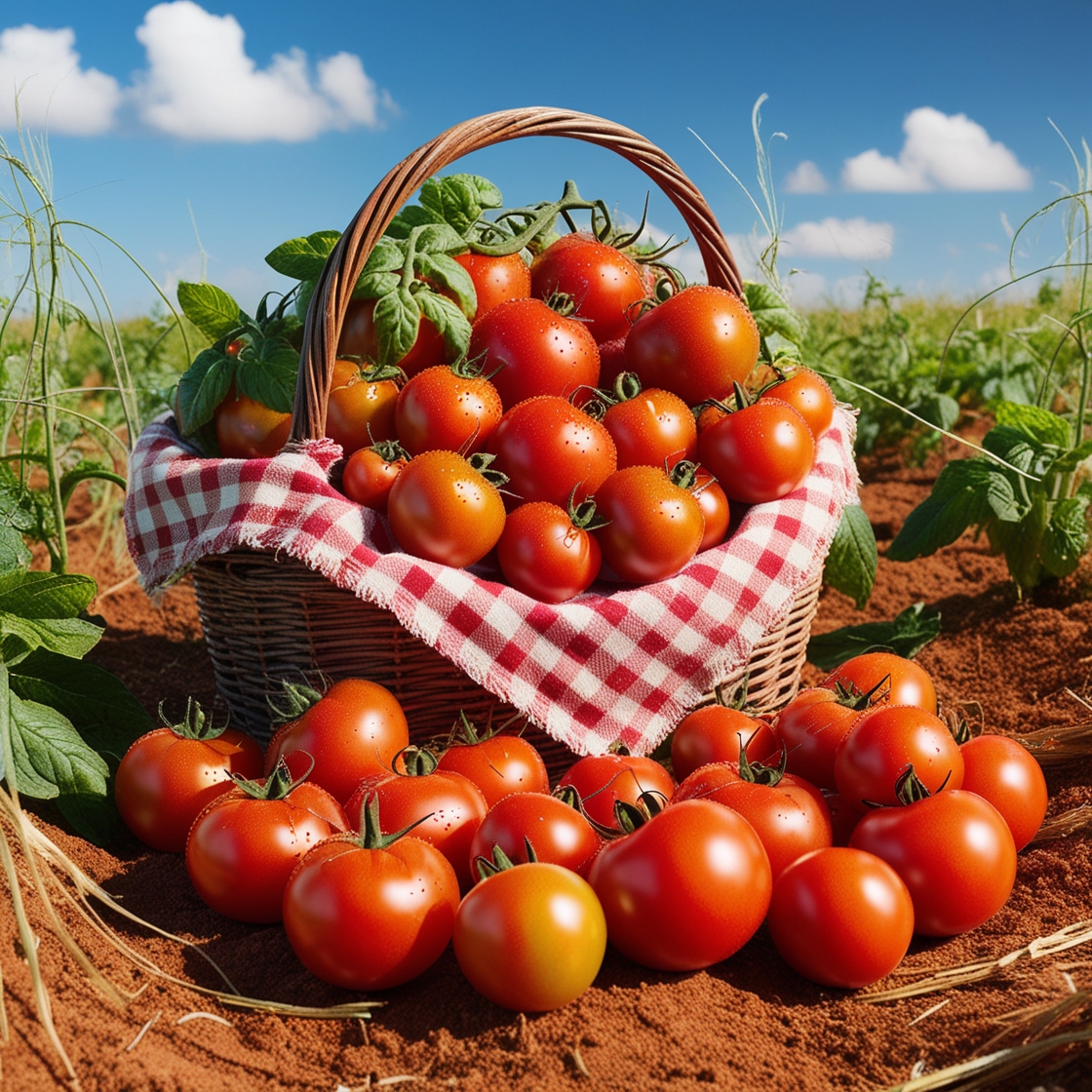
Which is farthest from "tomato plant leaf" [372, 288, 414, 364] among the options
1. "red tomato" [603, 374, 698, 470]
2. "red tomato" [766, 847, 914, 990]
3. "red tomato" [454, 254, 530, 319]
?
"red tomato" [766, 847, 914, 990]

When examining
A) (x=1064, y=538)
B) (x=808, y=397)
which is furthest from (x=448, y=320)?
(x=1064, y=538)

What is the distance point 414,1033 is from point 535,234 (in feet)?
5.92

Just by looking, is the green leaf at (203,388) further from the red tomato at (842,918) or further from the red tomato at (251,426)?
the red tomato at (842,918)

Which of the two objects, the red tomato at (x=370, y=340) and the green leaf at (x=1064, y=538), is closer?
the red tomato at (x=370, y=340)

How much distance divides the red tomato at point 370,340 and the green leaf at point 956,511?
143 cm

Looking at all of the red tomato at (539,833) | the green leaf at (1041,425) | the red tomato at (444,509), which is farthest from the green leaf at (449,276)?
the green leaf at (1041,425)

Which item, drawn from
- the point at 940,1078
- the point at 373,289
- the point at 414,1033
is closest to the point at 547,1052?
the point at 414,1033

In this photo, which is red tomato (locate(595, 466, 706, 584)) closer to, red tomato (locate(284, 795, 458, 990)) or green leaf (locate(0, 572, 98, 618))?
red tomato (locate(284, 795, 458, 990))

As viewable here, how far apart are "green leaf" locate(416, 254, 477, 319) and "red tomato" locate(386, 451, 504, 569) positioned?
1.37 ft

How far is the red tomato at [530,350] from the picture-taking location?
7.17 feet

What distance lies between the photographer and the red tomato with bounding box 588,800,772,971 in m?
1.39

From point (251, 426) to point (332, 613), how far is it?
19.9 inches

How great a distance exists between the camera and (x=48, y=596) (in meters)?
1.92

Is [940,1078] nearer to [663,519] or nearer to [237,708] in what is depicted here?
[663,519]
